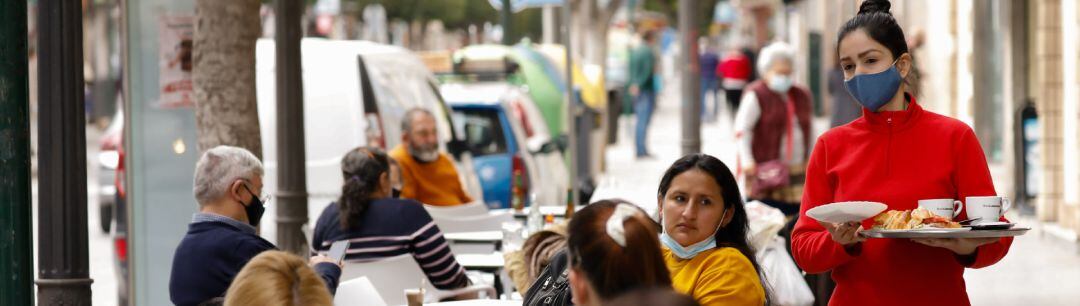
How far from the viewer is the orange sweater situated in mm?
10484

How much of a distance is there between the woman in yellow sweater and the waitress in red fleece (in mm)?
275

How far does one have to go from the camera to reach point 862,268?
4535mm

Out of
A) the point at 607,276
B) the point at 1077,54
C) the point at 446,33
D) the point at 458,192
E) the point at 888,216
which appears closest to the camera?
the point at 607,276

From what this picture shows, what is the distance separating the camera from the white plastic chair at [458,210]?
10070 millimetres

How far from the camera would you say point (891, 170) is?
177 inches

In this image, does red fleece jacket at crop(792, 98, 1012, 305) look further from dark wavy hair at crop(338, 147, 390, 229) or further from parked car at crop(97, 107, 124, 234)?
parked car at crop(97, 107, 124, 234)

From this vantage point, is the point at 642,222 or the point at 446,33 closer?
the point at 642,222

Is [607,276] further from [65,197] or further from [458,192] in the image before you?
[458,192]

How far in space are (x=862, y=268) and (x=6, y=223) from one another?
2.42m

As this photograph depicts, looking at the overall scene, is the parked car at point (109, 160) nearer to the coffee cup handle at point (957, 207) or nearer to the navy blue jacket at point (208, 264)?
the navy blue jacket at point (208, 264)

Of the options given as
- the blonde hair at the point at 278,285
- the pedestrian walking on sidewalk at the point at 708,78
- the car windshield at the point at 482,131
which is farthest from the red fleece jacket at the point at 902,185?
the pedestrian walking on sidewalk at the point at 708,78

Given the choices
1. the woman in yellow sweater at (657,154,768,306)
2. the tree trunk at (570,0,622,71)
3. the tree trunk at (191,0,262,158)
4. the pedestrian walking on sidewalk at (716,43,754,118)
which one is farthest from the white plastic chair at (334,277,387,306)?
the tree trunk at (570,0,622,71)

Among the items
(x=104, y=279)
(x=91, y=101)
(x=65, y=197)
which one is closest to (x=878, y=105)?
(x=65, y=197)

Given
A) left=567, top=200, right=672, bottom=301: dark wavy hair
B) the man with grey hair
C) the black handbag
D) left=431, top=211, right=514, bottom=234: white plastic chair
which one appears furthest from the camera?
left=431, top=211, right=514, bottom=234: white plastic chair
